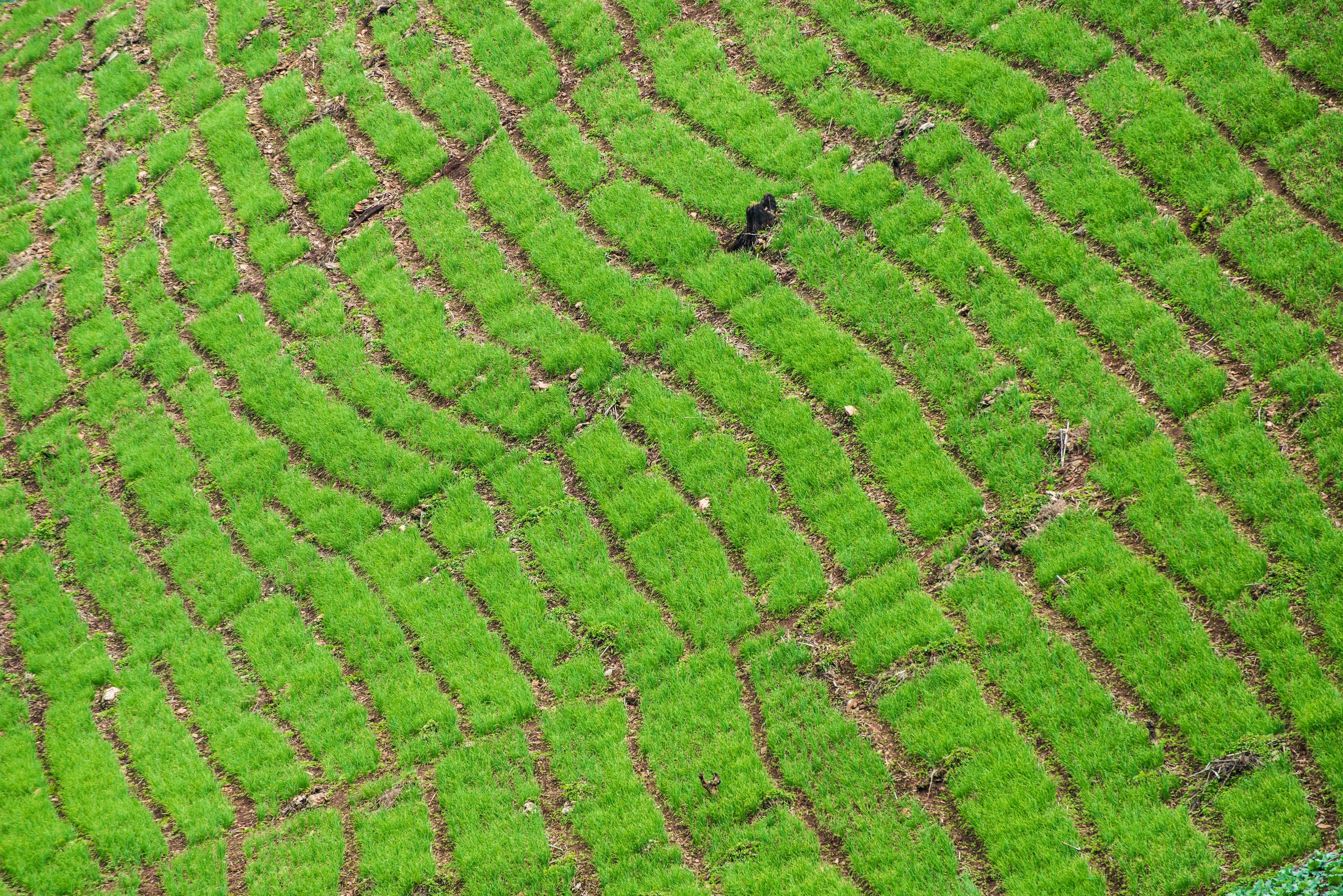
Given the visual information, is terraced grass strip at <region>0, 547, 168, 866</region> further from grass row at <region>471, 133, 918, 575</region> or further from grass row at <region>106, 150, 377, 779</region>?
grass row at <region>471, 133, 918, 575</region>

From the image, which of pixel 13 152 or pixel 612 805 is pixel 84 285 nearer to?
pixel 13 152

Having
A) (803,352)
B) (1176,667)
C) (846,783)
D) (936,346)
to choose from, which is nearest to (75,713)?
(846,783)

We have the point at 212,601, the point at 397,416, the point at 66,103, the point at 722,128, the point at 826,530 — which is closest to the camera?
the point at 826,530

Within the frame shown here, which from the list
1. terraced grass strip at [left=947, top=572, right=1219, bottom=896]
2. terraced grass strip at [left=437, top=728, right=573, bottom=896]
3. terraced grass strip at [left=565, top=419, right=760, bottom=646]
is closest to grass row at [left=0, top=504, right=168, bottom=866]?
terraced grass strip at [left=437, top=728, right=573, bottom=896]

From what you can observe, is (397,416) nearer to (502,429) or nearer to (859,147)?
(502,429)

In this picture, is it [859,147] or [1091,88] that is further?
[859,147]

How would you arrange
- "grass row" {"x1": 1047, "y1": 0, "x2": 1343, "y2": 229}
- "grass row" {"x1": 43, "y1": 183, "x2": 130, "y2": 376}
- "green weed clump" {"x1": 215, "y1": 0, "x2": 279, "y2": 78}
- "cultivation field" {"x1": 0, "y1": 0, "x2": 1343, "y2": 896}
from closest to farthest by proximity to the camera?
"cultivation field" {"x1": 0, "y1": 0, "x2": 1343, "y2": 896} → "grass row" {"x1": 1047, "y1": 0, "x2": 1343, "y2": 229} → "grass row" {"x1": 43, "y1": 183, "x2": 130, "y2": 376} → "green weed clump" {"x1": 215, "y1": 0, "x2": 279, "y2": 78}

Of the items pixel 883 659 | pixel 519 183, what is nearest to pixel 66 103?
pixel 519 183

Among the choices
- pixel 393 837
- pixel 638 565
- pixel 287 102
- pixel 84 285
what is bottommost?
pixel 393 837
